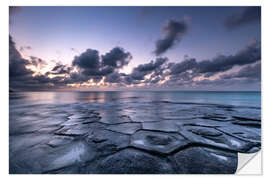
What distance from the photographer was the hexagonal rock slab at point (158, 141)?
4.86ft

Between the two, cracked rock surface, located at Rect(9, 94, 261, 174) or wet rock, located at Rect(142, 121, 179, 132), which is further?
wet rock, located at Rect(142, 121, 179, 132)

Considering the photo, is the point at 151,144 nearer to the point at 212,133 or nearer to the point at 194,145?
the point at 194,145

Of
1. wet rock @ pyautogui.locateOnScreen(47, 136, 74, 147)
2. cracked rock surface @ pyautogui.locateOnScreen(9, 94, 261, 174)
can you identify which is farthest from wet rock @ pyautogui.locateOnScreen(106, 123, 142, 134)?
wet rock @ pyautogui.locateOnScreen(47, 136, 74, 147)

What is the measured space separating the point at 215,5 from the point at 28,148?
4.25 metres

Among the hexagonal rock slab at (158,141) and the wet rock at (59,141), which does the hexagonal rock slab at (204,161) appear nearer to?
the hexagonal rock slab at (158,141)

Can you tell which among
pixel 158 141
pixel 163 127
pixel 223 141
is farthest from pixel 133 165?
pixel 223 141

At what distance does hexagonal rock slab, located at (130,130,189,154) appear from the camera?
58.3 inches

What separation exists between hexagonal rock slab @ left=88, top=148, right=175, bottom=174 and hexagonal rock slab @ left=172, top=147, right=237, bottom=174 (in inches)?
6.5

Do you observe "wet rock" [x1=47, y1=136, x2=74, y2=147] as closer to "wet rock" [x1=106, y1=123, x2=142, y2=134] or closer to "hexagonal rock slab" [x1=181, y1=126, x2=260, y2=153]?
"wet rock" [x1=106, y1=123, x2=142, y2=134]

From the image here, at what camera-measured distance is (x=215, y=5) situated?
2211mm

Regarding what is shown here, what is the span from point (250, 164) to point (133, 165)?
1561 millimetres

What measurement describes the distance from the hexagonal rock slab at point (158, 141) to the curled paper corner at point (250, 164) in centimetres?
61
